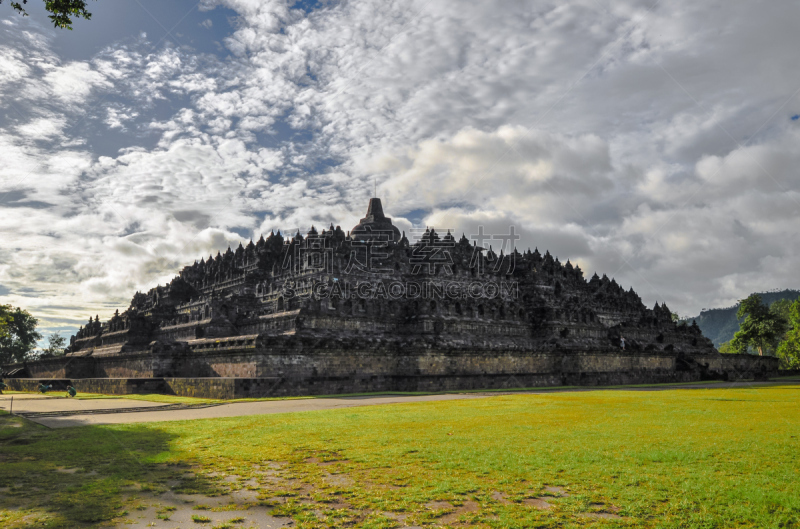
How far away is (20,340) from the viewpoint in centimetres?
8688

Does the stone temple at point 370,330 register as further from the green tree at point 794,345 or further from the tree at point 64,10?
the tree at point 64,10

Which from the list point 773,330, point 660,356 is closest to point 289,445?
point 660,356

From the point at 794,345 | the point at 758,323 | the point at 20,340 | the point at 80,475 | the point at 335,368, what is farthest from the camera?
the point at 20,340

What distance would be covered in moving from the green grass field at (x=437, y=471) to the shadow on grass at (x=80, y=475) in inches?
1.2

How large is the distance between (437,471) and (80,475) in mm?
5966

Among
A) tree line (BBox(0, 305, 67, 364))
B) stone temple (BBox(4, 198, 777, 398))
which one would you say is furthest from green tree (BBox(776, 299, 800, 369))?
tree line (BBox(0, 305, 67, 364))

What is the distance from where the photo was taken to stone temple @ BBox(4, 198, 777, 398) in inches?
1437

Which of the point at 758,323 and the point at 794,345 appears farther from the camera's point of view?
the point at 758,323

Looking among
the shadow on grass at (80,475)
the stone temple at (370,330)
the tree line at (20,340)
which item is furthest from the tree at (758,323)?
the tree line at (20,340)

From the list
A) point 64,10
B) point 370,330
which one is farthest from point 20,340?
point 64,10

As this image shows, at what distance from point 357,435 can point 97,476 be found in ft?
19.2

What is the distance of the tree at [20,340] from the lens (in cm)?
8475

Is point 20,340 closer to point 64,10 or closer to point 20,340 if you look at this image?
point 20,340

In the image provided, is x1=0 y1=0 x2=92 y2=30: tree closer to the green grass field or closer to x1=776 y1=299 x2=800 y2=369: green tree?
the green grass field
